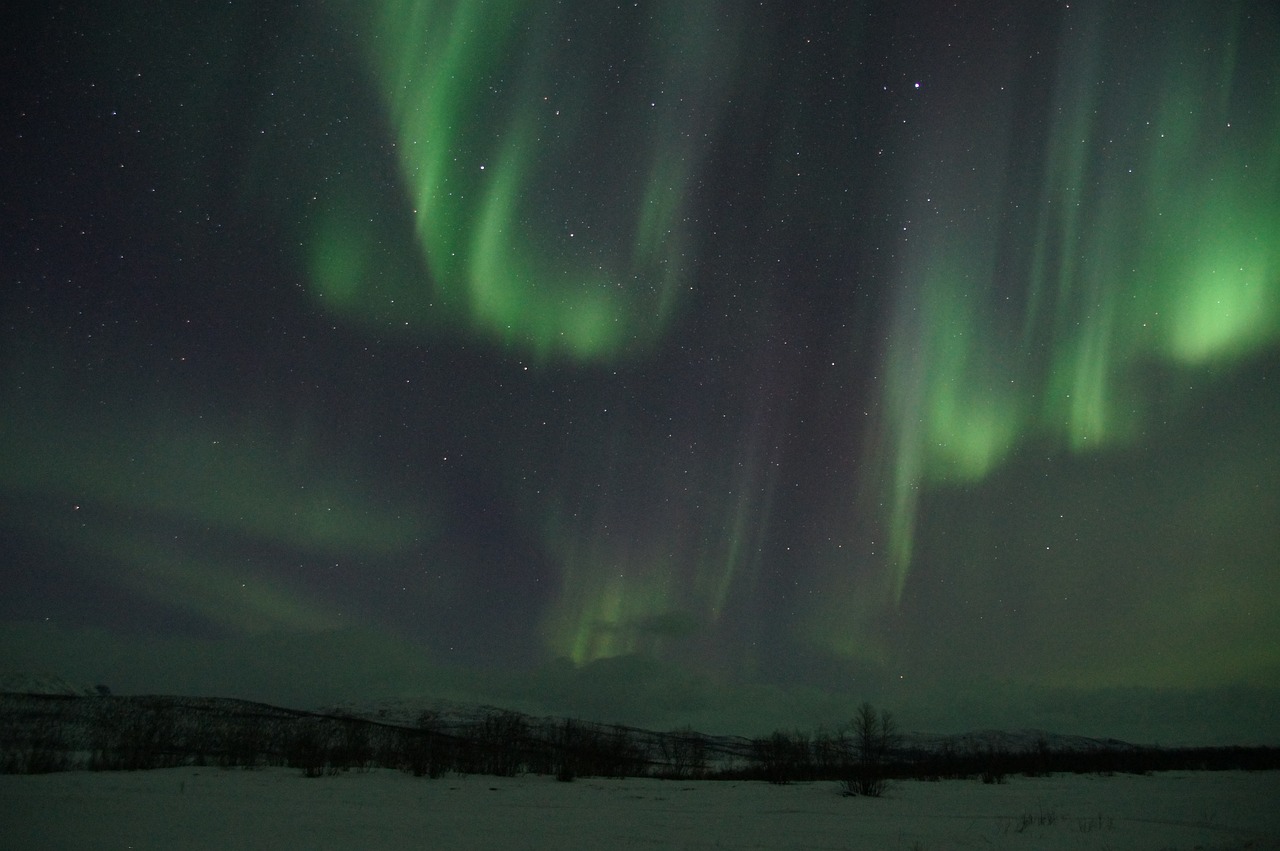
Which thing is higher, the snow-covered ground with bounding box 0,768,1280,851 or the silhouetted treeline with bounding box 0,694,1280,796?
the snow-covered ground with bounding box 0,768,1280,851

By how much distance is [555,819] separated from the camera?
2128cm

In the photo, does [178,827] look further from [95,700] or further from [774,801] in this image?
[95,700]

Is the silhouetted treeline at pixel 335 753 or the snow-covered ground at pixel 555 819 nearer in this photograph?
the snow-covered ground at pixel 555 819

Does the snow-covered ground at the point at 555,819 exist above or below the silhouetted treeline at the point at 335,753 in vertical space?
above

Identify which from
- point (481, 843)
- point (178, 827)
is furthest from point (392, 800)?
point (481, 843)

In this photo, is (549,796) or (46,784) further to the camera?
(549,796)

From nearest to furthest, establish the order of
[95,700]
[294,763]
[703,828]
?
[703,828]
[294,763]
[95,700]

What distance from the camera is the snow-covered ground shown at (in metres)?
15.9

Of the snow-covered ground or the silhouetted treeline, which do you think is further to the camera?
the silhouetted treeline

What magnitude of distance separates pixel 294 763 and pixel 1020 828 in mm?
48217

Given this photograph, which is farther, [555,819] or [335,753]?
[335,753]

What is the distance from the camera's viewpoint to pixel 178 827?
16.5m

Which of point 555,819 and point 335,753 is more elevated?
point 555,819

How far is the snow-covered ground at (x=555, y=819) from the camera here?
15867 millimetres
